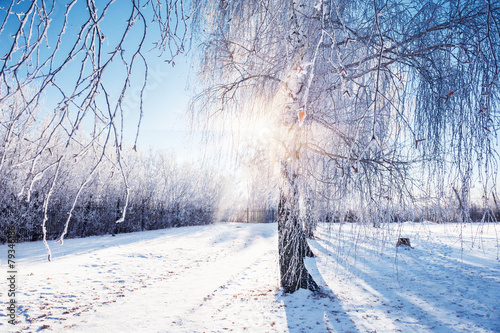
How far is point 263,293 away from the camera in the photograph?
5.37 metres

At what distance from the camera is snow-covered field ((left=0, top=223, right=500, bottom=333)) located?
3.79 metres

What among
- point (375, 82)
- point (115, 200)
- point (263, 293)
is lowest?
point (263, 293)

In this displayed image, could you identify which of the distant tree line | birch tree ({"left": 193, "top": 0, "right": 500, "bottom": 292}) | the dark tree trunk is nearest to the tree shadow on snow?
the dark tree trunk

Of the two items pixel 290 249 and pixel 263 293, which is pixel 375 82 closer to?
pixel 290 249

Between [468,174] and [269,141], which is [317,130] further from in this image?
[468,174]

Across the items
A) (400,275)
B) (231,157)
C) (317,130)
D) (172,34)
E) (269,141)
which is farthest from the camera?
(400,275)

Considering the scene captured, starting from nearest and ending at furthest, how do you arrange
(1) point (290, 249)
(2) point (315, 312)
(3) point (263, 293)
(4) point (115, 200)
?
(1) point (290, 249) < (2) point (315, 312) < (3) point (263, 293) < (4) point (115, 200)

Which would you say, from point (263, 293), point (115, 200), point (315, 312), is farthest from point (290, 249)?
point (115, 200)

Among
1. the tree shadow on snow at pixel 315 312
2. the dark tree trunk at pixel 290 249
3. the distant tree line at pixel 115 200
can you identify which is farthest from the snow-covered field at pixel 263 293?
the distant tree line at pixel 115 200

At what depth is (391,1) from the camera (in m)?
2.65

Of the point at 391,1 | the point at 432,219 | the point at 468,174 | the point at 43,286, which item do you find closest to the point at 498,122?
the point at 468,174

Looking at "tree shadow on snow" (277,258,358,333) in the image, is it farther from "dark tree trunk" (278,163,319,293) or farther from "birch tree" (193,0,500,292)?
"birch tree" (193,0,500,292)

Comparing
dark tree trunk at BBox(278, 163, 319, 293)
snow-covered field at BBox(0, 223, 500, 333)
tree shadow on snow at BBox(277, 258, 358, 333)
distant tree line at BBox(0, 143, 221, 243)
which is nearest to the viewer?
dark tree trunk at BBox(278, 163, 319, 293)

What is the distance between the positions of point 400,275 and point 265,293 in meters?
3.71
